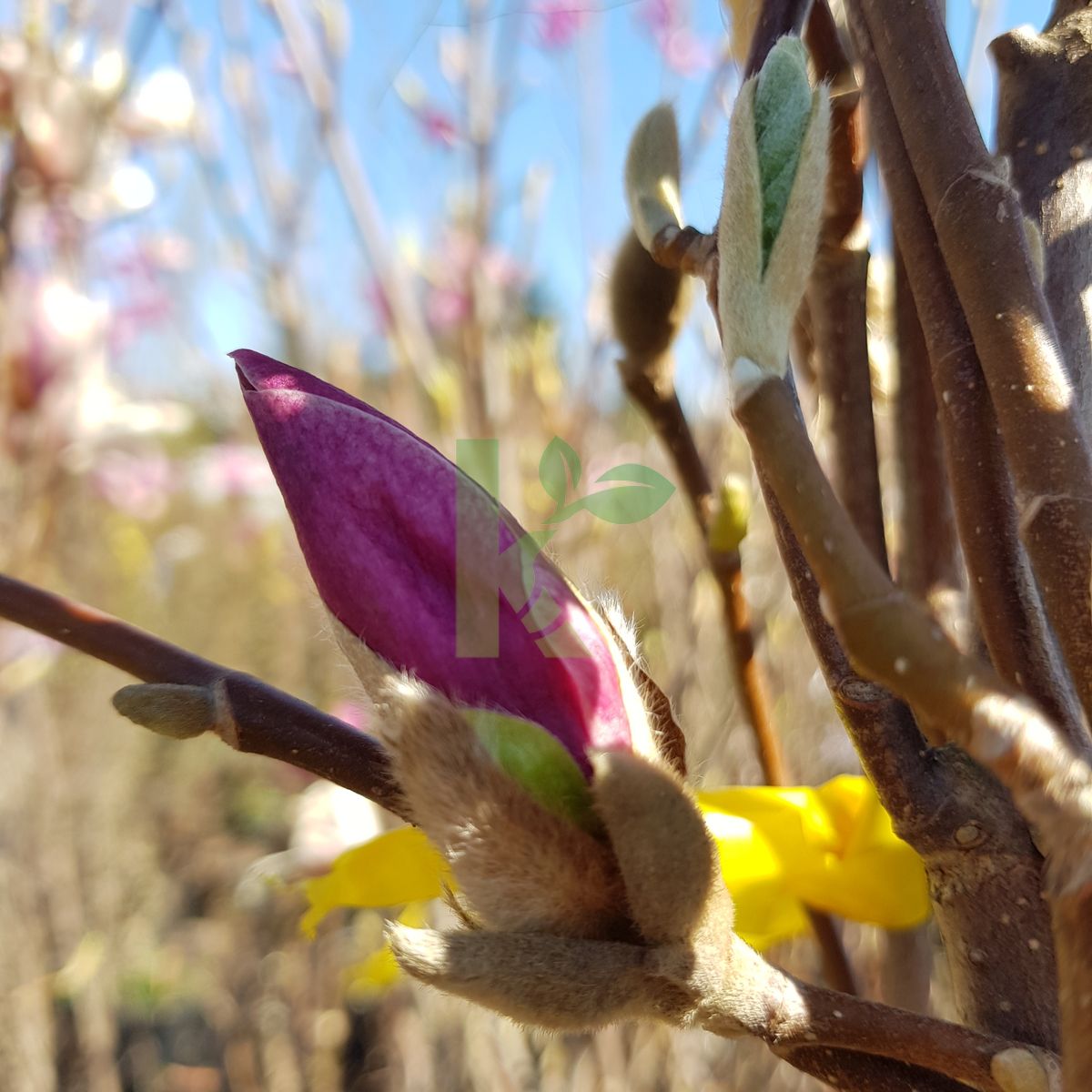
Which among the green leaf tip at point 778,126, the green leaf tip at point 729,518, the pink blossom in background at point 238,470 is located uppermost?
the pink blossom in background at point 238,470

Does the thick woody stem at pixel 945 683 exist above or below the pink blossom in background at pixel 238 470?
below

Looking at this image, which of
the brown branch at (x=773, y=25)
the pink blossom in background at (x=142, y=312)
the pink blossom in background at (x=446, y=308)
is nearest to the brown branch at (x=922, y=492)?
the brown branch at (x=773, y=25)

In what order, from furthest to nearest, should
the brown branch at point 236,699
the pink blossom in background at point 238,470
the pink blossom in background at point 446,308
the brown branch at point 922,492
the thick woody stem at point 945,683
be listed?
the pink blossom in background at point 238,470 < the pink blossom in background at point 446,308 < the brown branch at point 922,492 < the brown branch at point 236,699 < the thick woody stem at point 945,683

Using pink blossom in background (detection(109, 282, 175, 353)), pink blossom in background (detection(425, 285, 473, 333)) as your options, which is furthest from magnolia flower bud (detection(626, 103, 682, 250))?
pink blossom in background (detection(109, 282, 175, 353))

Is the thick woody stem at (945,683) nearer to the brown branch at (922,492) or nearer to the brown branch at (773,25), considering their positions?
the brown branch at (773,25)

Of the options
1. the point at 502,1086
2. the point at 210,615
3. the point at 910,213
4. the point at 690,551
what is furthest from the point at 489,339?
the point at 210,615

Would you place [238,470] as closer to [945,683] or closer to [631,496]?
[631,496]

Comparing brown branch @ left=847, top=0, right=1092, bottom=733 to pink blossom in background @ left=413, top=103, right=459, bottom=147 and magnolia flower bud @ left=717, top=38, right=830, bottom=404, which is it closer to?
magnolia flower bud @ left=717, top=38, right=830, bottom=404
